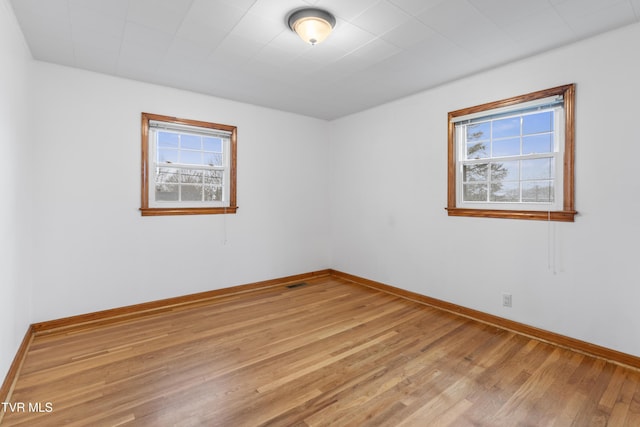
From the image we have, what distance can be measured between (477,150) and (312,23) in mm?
2244

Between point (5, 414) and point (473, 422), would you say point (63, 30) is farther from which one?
point (473, 422)

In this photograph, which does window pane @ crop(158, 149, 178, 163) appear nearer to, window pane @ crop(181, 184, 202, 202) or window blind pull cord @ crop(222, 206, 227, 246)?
window pane @ crop(181, 184, 202, 202)

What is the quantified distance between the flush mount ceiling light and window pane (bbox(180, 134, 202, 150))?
2.12 m

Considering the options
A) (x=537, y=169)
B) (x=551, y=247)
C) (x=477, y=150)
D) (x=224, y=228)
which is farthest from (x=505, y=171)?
(x=224, y=228)

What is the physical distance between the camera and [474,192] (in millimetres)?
3398

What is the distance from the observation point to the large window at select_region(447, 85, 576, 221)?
8.84ft

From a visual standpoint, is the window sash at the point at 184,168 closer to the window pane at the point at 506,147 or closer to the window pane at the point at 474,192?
the window pane at the point at 474,192

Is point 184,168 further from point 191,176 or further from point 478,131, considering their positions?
point 478,131

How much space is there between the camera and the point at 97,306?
322 centimetres

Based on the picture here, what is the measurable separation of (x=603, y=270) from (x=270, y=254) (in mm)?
3649

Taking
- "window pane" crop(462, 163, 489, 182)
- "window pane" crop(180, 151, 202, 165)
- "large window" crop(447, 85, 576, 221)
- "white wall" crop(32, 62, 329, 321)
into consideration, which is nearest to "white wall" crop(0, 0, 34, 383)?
"white wall" crop(32, 62, 329, 321)

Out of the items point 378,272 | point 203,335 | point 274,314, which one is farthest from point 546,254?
point 203,335

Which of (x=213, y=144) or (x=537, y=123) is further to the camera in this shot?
(x=213, y=144)

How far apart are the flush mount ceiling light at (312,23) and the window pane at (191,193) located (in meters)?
2.34
